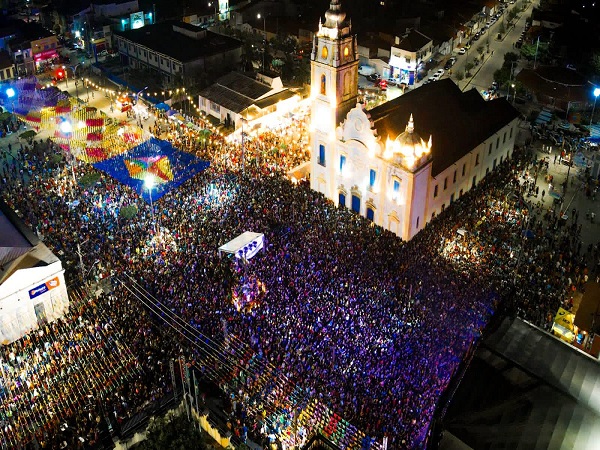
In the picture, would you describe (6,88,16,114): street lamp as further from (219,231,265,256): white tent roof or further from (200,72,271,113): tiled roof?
(219,231,265,256): white tent roof

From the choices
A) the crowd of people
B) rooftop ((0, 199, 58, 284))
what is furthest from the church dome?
rooftop ((0, 199, 58, 284))

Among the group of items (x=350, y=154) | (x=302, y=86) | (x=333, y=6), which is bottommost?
(x=302, y=86)

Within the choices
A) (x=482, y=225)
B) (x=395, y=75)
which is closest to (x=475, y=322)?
(x=482, y=225)

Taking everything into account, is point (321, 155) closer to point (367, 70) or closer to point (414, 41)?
point (367, 70)

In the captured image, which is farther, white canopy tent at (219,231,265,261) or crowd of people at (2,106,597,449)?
white canopy tent at (219,231,265,261)

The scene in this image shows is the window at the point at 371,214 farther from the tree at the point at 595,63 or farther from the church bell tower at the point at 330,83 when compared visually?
the tree at the point at 595,63

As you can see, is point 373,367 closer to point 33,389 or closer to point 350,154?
point 33,389

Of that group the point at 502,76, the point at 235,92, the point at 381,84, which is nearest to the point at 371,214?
the point at 235,92
